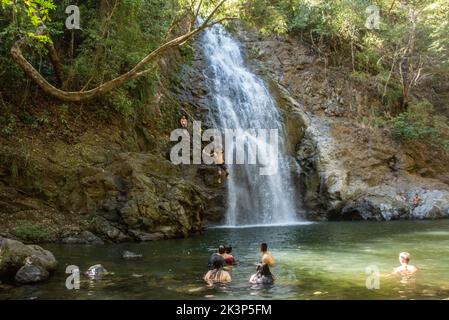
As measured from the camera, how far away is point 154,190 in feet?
52.3

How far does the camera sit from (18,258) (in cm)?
945

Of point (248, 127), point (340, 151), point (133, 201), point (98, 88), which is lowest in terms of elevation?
point (133, 201)

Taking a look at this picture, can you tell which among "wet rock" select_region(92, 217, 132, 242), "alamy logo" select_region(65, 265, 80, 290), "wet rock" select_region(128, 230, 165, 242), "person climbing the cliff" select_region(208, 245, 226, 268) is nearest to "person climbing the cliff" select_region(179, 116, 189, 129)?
"wet rock" select_region(128, 230, 165, 242)

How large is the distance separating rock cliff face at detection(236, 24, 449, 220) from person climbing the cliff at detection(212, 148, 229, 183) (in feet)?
15.7

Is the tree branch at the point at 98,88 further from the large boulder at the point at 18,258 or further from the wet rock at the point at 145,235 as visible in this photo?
the wet rock at the point at 145,235

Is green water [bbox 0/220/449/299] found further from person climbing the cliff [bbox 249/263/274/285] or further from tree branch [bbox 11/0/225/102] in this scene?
tree branch [bbox 11/0/225/102]

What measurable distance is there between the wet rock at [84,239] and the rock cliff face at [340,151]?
40.4 ft

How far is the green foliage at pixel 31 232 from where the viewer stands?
1312cm

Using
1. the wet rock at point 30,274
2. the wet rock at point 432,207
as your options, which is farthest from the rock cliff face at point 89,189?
the wet rock at point 432,207

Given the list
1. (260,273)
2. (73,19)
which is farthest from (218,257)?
(73,19)

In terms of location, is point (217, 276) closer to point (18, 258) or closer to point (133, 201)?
point (18, 258)

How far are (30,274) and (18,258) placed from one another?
618 millimetres
